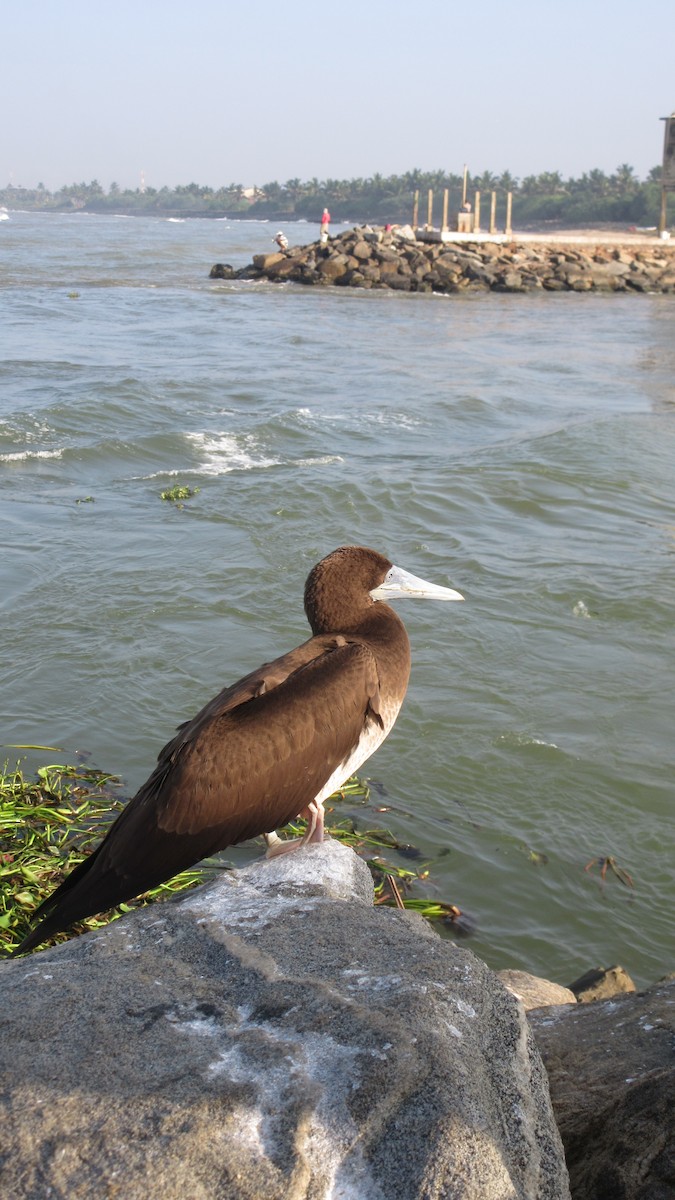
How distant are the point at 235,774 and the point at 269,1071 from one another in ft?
5.13

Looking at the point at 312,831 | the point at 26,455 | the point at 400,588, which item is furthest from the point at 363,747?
the point at 26,455

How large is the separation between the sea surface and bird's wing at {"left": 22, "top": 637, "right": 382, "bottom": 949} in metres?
1.28

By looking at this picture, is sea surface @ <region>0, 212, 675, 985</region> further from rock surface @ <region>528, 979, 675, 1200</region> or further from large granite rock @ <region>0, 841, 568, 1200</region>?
large granite rock @ <region>0, 841, 568, 1200</region>

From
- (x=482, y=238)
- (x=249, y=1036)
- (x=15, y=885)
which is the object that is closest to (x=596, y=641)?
(x=15, y=885)

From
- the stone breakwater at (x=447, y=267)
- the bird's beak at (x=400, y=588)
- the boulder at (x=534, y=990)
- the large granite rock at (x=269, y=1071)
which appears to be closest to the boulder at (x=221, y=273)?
the stone breakwater at (x=447, y=267)

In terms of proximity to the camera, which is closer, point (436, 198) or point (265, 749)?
point (265, 749)

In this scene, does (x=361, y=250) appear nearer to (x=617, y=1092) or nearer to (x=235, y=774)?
(x=235, y=774)

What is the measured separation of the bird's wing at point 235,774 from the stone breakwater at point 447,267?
3690 cm

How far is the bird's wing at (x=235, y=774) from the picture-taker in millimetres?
3293

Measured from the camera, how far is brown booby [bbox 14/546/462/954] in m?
3.30

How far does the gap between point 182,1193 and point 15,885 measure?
98.1 inches

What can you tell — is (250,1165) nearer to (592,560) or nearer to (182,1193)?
(182,1193)

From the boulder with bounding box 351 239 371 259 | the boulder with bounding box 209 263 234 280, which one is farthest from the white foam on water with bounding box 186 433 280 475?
the boulder with bounding box 351 239 371 259

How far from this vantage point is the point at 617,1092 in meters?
2.30
